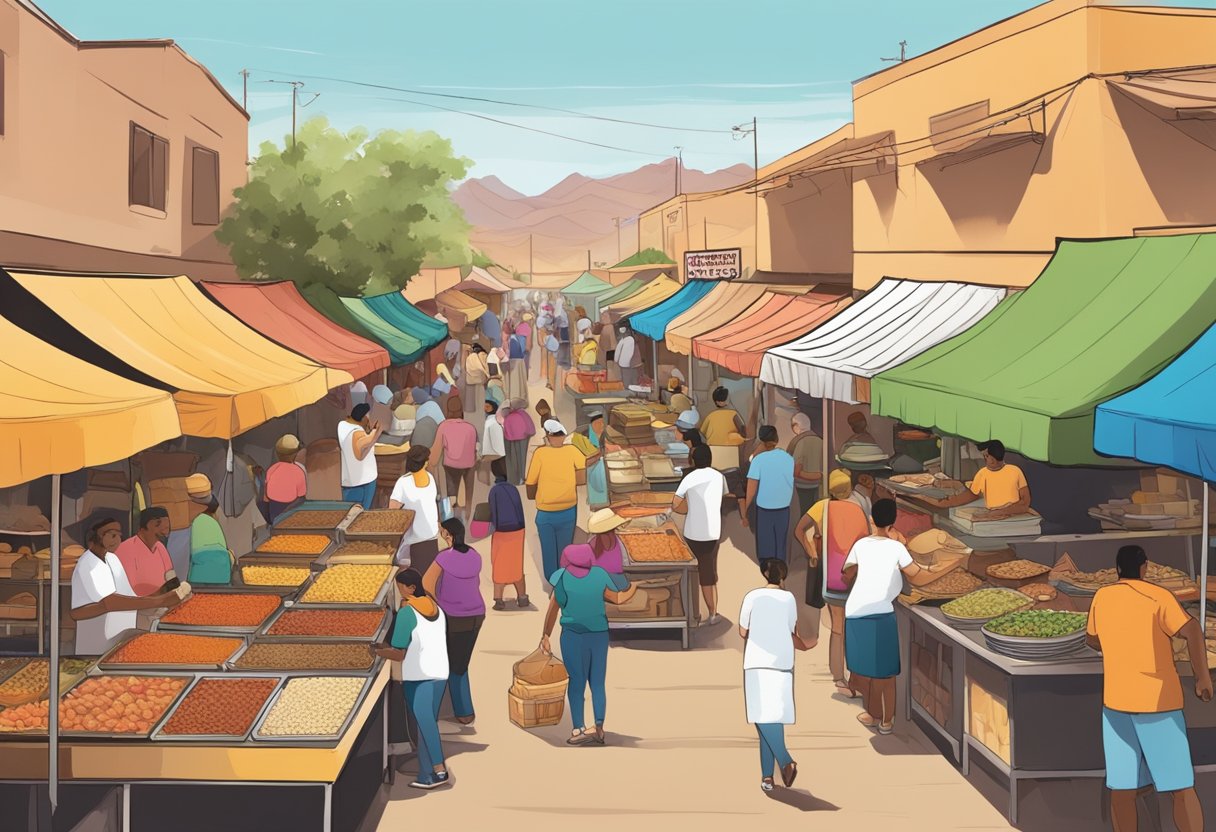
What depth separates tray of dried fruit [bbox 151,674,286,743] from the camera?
22.9 feet

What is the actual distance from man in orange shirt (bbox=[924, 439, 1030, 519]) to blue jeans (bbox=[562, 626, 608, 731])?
3.55 metres

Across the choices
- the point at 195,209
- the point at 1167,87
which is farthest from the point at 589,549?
the point at 195,209

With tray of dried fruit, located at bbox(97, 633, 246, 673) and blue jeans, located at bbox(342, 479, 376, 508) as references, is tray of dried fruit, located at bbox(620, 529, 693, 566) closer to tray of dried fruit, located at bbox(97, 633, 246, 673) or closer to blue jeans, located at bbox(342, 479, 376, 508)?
blue jeans, located at bbox(342, 479, 376, 508)

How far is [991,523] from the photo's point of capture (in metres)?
10.1

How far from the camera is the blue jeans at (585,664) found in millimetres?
8797

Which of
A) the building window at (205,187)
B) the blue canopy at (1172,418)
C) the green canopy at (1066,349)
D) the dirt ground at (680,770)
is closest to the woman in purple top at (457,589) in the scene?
the dirt ground at (680,770)

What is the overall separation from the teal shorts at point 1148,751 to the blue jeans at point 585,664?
137 inches

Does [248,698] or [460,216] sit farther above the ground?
[460,216]

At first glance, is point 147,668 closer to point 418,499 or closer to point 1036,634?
point 418,499

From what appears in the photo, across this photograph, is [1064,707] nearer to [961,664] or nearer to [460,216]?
[961,664]

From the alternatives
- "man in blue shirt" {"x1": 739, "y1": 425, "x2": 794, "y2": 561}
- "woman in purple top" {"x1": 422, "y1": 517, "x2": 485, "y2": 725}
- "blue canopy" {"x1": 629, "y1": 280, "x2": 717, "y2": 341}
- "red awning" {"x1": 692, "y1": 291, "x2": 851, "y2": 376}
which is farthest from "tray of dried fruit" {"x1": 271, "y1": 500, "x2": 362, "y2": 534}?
"blue canopy" {"x1": 629, "y1": 280, "x2": 717, "y2": 341}

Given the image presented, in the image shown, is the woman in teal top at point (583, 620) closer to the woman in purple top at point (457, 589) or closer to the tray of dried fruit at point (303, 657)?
the woman in purple top at point (457, 589)

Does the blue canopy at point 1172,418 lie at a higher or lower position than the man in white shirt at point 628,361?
lower

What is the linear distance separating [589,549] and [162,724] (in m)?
3.12
